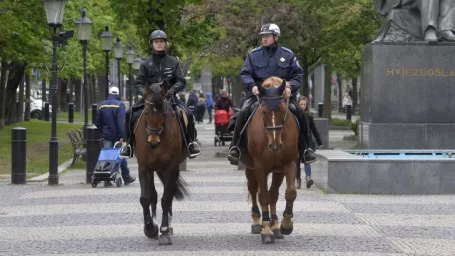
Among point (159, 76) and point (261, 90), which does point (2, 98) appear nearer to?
point (159, 76)

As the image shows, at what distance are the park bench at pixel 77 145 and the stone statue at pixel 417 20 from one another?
8.58 metres

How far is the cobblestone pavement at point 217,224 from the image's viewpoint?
1316cm

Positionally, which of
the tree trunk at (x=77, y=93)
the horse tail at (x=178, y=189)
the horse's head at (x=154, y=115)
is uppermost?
the tree trunk at (x=77, y=93)

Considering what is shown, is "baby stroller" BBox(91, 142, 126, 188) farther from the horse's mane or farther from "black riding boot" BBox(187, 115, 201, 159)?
the horse's mane

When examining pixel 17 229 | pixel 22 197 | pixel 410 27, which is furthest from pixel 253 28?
pixel 17 229

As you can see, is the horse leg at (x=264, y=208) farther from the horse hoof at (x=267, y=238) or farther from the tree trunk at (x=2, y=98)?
the tree trunk at (x=2, y=98)

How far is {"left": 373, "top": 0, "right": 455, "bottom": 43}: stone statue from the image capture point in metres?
23.7

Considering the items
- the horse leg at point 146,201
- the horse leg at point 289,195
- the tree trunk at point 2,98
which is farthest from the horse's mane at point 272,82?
the tree trunk at point 2,98

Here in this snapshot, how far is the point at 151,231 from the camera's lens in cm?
1398

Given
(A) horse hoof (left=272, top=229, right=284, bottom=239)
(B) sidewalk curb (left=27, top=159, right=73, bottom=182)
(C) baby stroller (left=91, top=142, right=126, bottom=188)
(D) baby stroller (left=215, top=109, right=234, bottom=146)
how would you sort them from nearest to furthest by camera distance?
(A) horse hoof (left=272, top=229, right=284, bottom=239)
(C) baby stroller (left=91, top=142, right=126, bottom=188)
(B) sidewalk curb (left=27, top=159, right=73, bottom=182)
(D) baby stroller (left=215, top=109, right=234, bottom=146)

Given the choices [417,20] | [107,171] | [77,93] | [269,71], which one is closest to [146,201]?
[269,71]

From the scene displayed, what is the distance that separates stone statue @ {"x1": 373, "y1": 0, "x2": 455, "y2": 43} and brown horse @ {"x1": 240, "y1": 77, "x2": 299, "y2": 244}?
418 inches

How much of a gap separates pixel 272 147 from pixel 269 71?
1.10 meters

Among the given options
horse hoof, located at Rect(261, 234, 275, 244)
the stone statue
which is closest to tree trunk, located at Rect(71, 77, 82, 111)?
the stone statue
